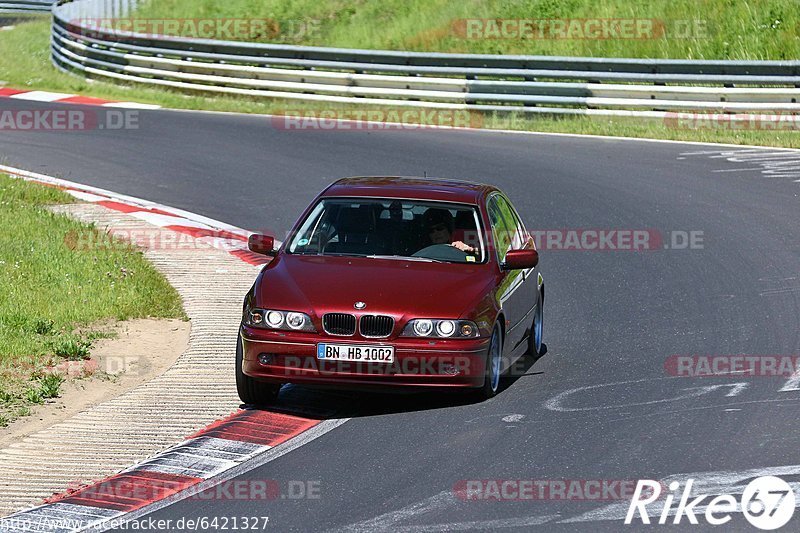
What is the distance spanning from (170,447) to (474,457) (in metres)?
1.89

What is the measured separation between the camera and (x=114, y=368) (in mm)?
10625

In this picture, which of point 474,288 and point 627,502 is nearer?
point 627,502

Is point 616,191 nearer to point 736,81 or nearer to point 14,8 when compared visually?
point 736,81

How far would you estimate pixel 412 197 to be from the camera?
10.6 meters

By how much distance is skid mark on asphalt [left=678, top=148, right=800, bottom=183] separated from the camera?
63.0ft

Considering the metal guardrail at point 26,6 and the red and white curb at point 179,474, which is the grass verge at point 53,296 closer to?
the red and white curb at point 179,474

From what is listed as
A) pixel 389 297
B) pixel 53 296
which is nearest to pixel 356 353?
pixel 389 297

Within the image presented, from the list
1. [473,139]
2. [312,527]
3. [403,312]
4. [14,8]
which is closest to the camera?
[312,527]

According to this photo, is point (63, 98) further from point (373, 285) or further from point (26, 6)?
point (26, 6)

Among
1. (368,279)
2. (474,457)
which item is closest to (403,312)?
(368,279)

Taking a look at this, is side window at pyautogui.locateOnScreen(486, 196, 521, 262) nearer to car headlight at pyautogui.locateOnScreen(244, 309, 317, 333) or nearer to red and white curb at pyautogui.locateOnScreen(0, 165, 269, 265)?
car headlight at pyautogui.locateOnScreen(244, 309, 317, 333)

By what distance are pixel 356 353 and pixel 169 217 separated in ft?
25.8

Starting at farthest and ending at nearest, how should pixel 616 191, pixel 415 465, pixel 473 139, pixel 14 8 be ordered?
1. pixel 14 8
2. pixel 473 139
3. pixel 616 191
4. pixel 415 465

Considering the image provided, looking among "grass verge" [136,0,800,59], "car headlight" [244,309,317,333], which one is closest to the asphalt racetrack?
"car headlight" [244,309,317,333]
